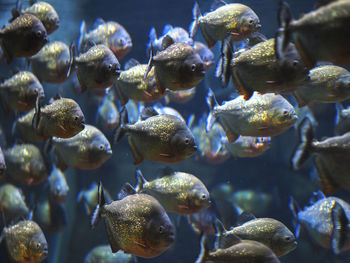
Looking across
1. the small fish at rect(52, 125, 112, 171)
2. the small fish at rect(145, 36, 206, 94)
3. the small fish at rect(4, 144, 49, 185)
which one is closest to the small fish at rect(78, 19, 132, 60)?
the small fish at rect(52, 125, 112, 171)

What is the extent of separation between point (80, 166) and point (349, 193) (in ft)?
23.8

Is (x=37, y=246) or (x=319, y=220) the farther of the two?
(x=319, y=220)

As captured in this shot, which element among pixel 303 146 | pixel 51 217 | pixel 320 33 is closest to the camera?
pixel 320 33

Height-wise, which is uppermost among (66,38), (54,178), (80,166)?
(66,38)

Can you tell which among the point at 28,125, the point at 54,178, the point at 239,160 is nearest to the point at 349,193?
the point at 239,160

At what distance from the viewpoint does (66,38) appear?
27.1ft

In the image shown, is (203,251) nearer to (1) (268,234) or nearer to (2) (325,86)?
(1) (268,234)

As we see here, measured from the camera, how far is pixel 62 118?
2928mm

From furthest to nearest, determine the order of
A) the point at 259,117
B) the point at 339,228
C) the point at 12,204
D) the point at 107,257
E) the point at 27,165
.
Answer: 1. the point at 107,257
2. the point at 12,204
3. the point at 27,165
4. the point at 259,117
5. the point at 339,228

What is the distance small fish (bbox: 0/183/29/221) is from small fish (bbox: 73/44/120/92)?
3.22 meters

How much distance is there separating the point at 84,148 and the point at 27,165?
4.29ft

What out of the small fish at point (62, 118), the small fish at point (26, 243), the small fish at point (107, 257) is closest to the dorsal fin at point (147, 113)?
the small fish at point (62, 118)

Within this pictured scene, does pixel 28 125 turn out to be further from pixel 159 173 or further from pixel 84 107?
pixel 84 107

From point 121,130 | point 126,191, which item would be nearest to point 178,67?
point 121,130
